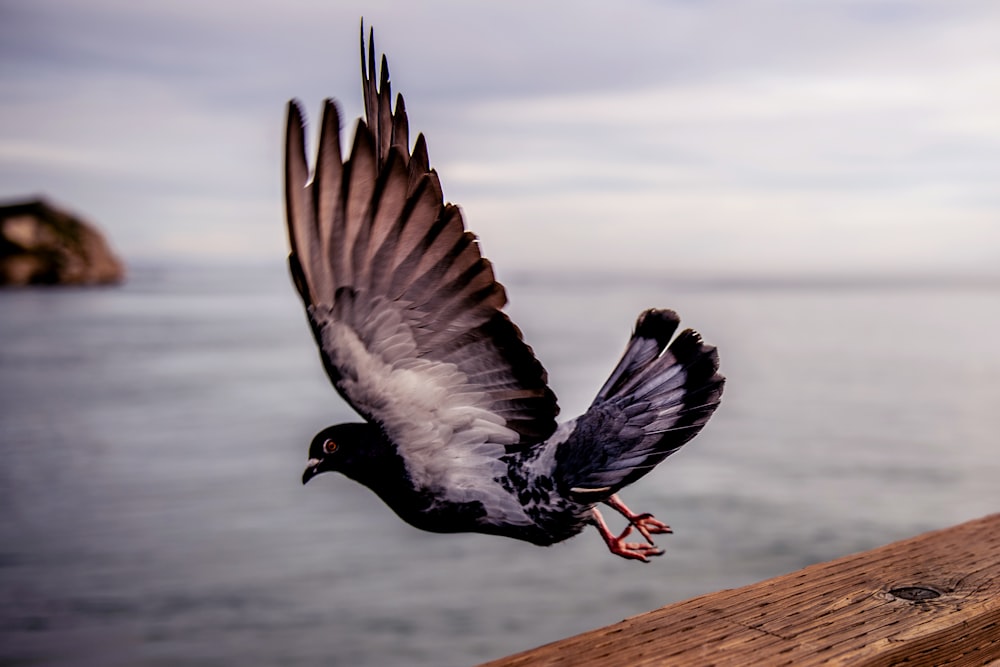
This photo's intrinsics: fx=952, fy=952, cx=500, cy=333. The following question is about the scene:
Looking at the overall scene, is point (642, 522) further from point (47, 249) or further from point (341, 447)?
point (47, 249)

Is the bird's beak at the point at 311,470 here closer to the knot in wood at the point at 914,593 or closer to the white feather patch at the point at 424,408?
the white feather patch at the point at 424,408

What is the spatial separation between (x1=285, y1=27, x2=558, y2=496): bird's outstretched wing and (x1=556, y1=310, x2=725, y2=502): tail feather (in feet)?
0.19

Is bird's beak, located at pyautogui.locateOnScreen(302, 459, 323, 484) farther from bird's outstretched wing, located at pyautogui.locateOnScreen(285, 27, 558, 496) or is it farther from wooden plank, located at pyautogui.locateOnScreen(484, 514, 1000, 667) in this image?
wooden plank, located at pyautogui.locateOnScreen(484, 514, 1000, 667)

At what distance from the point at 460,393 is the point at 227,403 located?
19.4ft

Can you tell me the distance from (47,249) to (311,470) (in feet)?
40.6

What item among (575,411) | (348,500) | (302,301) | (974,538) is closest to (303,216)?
(302,301)

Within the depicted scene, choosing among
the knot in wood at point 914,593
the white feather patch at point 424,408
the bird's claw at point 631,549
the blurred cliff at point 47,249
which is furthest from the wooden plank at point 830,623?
the blurred cliff at point 47,249

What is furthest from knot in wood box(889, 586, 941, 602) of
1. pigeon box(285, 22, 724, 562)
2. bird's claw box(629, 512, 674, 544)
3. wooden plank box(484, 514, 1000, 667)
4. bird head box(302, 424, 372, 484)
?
bird head box(302, 424, 372, 484)

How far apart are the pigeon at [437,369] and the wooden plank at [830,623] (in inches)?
8.4

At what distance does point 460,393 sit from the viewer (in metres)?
1.17

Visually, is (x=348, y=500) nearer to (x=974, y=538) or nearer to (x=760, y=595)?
(x=760, y=595)

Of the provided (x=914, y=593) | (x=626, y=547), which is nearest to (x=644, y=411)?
(x=626, y=547)

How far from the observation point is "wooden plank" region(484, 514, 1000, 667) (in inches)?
51.0

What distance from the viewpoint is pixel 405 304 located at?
113 centimetres
